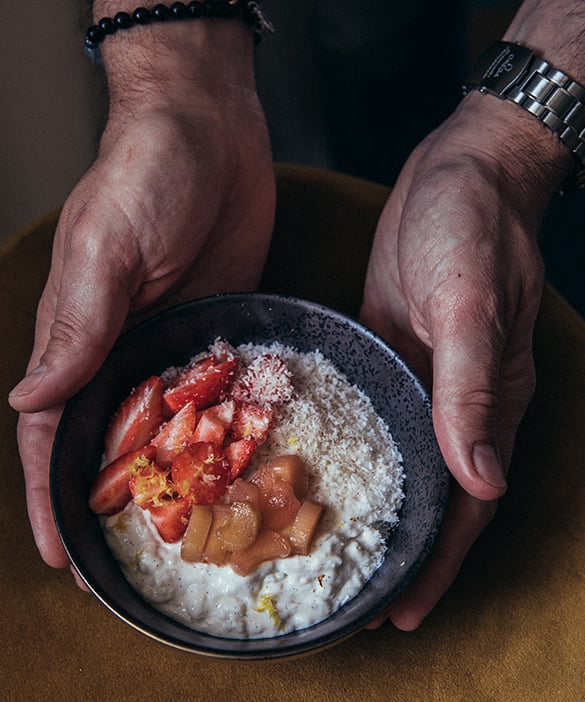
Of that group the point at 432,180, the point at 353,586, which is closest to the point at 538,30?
the point at 432,180

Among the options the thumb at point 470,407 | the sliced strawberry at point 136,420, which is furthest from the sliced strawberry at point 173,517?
the thumb at point 470,407

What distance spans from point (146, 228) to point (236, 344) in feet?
0.74

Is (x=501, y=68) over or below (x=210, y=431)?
over

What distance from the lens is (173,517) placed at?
1.05 metres

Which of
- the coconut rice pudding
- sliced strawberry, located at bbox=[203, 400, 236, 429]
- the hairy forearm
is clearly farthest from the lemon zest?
the hairy forearm

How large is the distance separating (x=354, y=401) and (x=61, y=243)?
0.54 metres

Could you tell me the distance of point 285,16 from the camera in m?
2.26

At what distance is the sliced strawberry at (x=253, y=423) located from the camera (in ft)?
3.67

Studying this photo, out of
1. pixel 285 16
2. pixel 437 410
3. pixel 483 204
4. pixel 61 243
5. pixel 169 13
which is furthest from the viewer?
pixel 285 16

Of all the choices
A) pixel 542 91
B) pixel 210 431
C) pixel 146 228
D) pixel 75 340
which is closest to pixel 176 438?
pixel 210 431

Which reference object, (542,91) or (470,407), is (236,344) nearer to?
(470,407)

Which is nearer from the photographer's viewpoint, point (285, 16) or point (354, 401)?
point (354, 401)

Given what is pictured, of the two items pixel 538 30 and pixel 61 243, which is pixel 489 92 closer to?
pixel 538 30

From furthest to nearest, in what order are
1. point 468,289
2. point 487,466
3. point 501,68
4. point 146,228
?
point 501,68 → point 146,228 → point 468,289 → point 487,466
